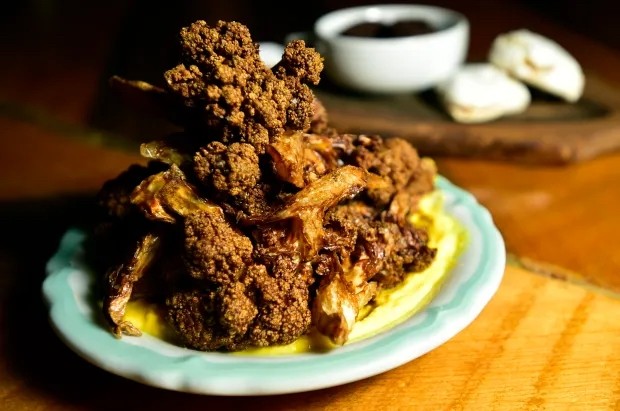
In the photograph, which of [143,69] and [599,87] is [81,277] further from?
[599,87]

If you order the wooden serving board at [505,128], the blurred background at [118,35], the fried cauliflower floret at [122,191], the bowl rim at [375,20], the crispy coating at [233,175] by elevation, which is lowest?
the blurred background at [118,35]

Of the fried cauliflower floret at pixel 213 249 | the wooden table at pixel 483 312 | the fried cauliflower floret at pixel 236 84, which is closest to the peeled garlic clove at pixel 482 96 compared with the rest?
the wooden table at pixel 483 312

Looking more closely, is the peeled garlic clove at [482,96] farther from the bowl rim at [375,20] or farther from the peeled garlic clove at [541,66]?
the bowl rim at [375,20]

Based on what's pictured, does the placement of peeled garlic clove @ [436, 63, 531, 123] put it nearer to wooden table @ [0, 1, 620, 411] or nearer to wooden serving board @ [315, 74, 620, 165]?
wooden serving board @ [315, 74, 620, 165]

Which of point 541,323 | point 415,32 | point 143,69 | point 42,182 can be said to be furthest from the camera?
point 143,69

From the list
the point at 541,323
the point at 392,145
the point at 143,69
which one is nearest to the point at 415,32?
the point at 143,69

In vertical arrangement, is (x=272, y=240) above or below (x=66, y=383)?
above
